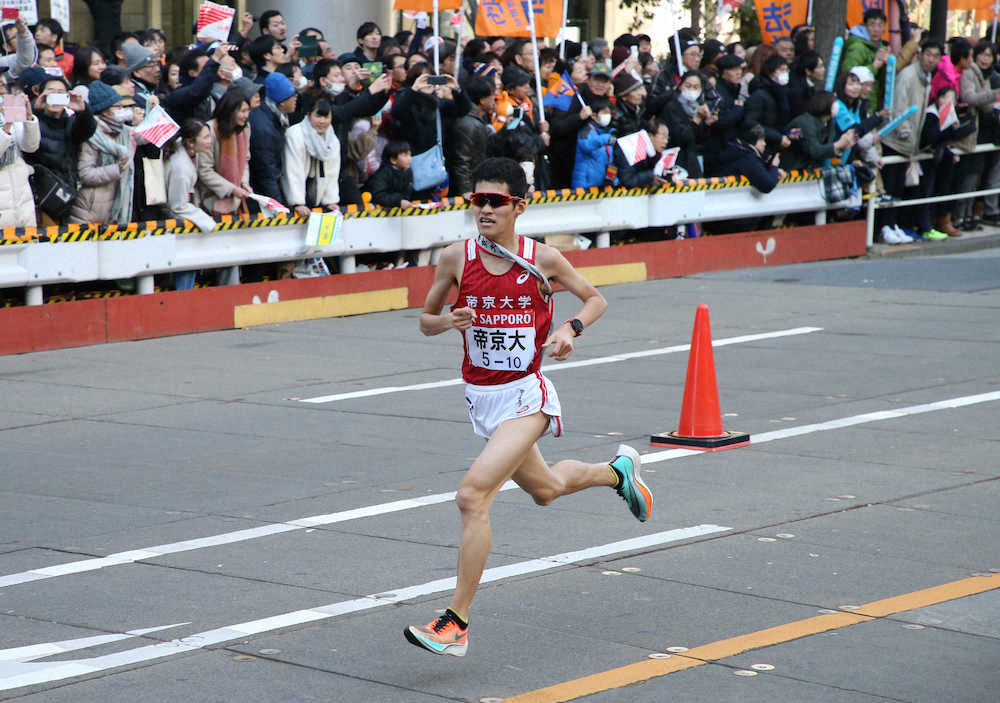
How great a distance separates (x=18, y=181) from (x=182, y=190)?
158 cm

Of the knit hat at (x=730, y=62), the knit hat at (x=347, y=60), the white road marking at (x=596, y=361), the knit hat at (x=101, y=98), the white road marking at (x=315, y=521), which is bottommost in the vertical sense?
the white road marking at (x=315, y=521)

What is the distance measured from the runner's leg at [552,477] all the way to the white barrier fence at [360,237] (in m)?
7.41

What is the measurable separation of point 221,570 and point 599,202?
10994 mm

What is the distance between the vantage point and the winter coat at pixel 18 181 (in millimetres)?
12516

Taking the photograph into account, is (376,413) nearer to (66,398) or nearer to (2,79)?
(66,398)

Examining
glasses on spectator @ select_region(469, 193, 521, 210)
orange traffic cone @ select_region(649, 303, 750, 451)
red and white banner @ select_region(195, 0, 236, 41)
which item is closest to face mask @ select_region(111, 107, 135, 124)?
red and white banner @ select_region(195, 0, 236, 41)

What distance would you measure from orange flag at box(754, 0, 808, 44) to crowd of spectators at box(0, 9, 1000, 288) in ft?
1.71

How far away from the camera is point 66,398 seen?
11.1 metres

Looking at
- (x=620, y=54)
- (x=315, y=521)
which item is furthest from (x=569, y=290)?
(x=620, y=54)

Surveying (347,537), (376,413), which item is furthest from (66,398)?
(347,537)

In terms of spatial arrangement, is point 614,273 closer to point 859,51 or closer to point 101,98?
point 859,51

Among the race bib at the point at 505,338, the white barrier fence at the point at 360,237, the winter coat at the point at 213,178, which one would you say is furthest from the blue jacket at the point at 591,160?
the race bib at the point at 505,338

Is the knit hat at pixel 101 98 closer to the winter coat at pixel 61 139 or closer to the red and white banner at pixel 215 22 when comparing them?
the winter coat at pixel 61 139

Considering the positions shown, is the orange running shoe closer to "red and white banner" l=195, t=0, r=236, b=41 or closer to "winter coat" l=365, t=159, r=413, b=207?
"winter coat" l=365, t=159, r=413, b=207
